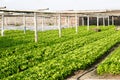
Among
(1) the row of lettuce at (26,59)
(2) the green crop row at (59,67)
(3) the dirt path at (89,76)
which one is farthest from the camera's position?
(1) the row of lettuce at (26,59)

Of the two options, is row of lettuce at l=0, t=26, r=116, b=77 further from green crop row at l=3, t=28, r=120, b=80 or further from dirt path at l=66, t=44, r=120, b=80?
dirt path at l=66, t=44, r=120, b=80

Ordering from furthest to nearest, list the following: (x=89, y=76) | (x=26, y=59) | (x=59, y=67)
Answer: (x=26, y=59) < (x=59, y=67) < (x=89, y=76)

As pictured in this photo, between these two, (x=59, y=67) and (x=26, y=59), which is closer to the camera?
(x=59, y=67)

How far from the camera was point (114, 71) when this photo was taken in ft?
31.8

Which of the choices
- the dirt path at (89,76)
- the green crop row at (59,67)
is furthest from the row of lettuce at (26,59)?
the dirt path at (89,76)

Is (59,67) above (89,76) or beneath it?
above

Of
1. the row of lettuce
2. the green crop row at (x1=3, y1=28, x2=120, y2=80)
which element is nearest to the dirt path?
the green crop row at (x1=3, y1=28, x2=120, y2=80)

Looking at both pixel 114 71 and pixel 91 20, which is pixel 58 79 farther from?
pixel 91 20

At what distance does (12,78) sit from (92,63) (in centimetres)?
381

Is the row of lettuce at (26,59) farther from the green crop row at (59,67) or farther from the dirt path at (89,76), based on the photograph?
the dirt path at (89,76)

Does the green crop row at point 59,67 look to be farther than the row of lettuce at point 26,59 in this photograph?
No

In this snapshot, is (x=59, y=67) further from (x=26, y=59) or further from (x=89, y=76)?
(x=26, y=59)

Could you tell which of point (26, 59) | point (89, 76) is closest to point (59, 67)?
point (89, 76)

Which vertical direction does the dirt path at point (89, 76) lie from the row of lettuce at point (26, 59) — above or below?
below
